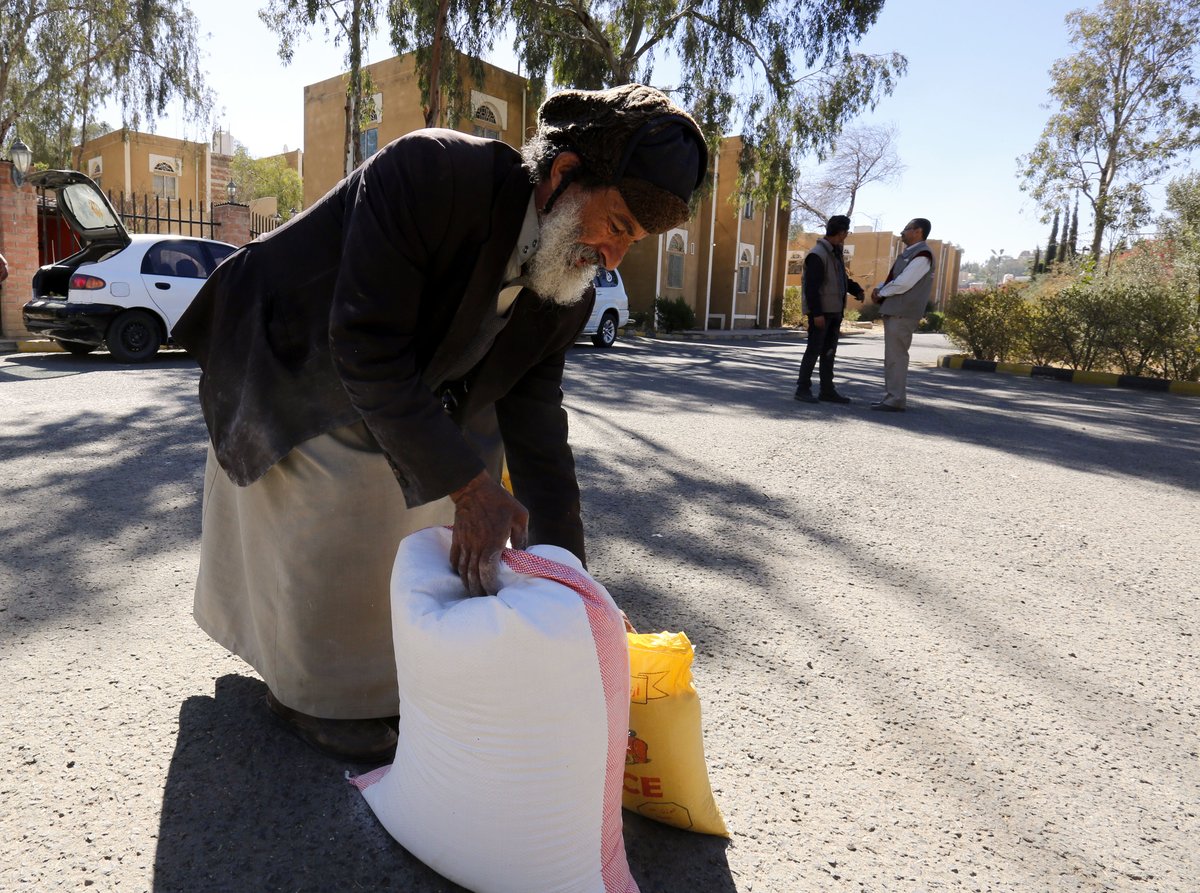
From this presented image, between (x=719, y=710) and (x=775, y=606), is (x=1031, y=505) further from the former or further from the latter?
(x=719, y=710)

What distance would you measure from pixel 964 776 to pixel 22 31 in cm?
2736

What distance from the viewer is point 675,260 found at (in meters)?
28.1

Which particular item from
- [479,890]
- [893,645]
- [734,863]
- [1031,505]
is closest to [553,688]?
[479,890]

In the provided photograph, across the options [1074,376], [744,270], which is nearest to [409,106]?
[744,270]

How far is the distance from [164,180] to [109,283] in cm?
3121

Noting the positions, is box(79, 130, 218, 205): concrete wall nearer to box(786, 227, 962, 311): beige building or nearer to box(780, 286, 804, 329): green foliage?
box(780, 286, 804, 329): green foliage

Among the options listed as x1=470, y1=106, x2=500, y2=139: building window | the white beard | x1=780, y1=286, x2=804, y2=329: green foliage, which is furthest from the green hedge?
x1=780, y1=286, x2=804, y2=329: green foliage

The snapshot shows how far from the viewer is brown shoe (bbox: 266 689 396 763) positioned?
1.96 m

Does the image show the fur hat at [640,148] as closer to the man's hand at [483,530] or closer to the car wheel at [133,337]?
the man's hand at [483,530]

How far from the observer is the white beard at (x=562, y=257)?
1.73 metres

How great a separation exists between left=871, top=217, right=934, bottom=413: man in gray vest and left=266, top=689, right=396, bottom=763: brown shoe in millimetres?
7335

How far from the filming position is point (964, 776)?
6.72 feet

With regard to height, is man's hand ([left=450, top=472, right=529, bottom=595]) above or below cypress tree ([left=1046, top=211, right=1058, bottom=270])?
below

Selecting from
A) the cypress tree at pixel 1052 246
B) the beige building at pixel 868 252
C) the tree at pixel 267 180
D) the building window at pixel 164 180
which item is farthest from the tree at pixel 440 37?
the cypress tree at pixel 1052 246
